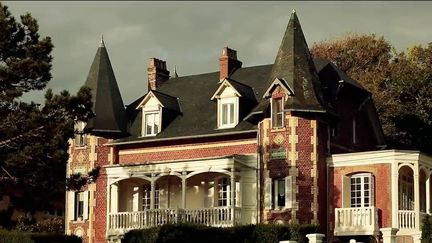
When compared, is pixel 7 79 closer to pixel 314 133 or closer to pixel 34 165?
pixel 34 165

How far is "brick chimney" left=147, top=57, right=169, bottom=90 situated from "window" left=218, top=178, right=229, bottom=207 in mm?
7949

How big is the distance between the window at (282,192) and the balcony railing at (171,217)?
1.65 meters

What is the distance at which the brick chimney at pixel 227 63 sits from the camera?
45156 mm

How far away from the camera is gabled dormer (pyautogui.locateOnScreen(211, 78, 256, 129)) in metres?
41.5

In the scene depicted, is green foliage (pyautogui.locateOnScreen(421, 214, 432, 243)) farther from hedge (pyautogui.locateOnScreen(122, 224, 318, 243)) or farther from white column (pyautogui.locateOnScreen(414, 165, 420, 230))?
hedge (pyautogui.locateOnScreen(122, 224, 318, 243))

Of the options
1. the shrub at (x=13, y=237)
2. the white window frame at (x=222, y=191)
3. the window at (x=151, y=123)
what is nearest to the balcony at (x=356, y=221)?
the white window frame at (x=222, y=191)

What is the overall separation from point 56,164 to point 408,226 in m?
15.0

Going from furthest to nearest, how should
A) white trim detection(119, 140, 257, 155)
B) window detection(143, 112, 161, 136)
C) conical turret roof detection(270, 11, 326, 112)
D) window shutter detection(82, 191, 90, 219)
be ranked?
window shutter detection(82, 191, 90, 219), window detection(143, 112, 161, 136), white trim detection(119, 140, 257, 155), conical turret roof detection(270, 11, 326, 112)

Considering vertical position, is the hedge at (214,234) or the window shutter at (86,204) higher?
the window shutter at (86,204)

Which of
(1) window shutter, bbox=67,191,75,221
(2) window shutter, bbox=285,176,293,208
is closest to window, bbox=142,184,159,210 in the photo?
(1) window shutter, bbox=67,191,75,221

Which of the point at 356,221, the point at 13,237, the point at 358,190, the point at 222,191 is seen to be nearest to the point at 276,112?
the point at 222,191

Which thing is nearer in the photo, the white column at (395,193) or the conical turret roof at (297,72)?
the white column at (395,193)

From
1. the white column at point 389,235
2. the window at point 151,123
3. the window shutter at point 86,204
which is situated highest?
the window at point 151,123

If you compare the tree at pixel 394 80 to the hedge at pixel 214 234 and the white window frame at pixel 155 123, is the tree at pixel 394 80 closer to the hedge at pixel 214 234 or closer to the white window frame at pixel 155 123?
the white window frame at pixel 155 123
